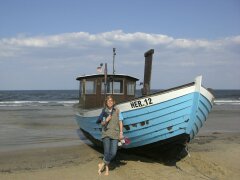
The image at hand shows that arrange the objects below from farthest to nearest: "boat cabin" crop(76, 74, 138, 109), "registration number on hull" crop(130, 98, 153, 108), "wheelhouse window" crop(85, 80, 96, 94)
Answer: "wheelhouse window" crop(85, 80, 96, 94) → "boat cabin" crop(76, 74, 138, 109) → "registration number on hull" crop(130, 98, 153, 108)

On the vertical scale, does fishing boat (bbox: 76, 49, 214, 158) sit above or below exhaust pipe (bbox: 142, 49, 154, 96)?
below

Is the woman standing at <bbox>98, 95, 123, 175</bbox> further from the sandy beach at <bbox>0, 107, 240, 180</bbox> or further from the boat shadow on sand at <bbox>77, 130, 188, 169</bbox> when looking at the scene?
the boat shadow on sand at <bbox>77, 130, 188, 169</bbox>

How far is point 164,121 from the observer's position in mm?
8742

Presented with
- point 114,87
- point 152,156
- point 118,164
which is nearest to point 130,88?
point 114,87

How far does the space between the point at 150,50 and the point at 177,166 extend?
385 cm

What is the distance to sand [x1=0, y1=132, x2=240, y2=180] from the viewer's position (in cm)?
852

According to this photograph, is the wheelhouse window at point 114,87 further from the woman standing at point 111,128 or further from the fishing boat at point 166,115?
the woman standing at point 111,128

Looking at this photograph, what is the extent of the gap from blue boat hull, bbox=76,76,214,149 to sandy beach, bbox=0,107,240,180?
70cm

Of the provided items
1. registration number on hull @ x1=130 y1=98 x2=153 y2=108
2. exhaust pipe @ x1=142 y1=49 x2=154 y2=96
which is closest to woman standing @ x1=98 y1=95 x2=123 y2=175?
registration number on hull @ x1=130 y1=98 x2=153 y2=108

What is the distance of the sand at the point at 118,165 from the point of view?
336 inches

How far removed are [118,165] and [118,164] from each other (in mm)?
109

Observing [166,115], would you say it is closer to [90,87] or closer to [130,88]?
[130,88]

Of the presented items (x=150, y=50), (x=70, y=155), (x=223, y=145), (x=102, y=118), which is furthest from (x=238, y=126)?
(x=102, y=118)

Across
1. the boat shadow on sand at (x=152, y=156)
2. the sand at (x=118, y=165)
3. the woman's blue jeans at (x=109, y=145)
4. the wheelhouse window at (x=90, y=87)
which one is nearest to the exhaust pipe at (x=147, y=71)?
the wheelhouse window at (x=90, y=87)
